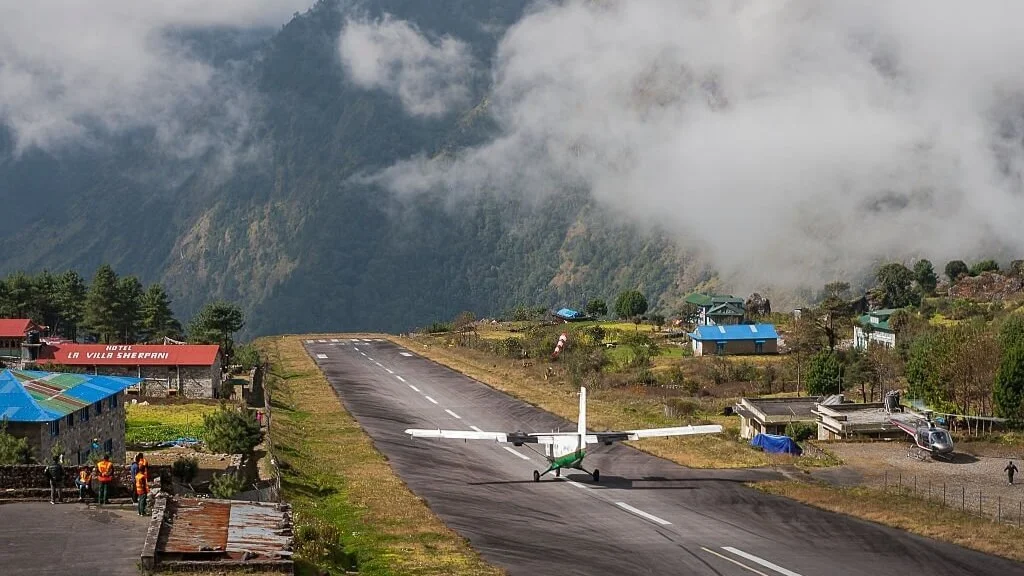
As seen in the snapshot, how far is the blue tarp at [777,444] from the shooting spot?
64188 millimetres

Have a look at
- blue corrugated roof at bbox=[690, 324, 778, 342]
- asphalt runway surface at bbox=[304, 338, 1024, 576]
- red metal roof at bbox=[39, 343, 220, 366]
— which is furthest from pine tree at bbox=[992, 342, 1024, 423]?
red metal roof at bbox=[39, 343, 220, 366]

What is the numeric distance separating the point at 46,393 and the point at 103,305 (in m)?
80.6

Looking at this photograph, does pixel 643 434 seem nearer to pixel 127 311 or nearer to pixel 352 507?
pixel 352 507

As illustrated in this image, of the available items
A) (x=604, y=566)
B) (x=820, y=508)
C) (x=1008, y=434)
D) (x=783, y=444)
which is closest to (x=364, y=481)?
(x=604, y=566)

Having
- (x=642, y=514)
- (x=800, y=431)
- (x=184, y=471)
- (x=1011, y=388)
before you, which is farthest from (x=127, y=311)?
(x=1011, y=388)

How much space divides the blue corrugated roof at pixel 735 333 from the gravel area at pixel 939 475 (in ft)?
220

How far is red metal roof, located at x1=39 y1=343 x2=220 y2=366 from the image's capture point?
294 ft

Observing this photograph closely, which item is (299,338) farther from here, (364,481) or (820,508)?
(820,508)

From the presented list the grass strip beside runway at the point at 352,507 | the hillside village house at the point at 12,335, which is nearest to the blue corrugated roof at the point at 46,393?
the grass strip beside runway at the point at 352,507

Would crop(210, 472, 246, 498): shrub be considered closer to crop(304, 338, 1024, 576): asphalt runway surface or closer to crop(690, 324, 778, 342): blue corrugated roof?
crop(304, 338, 1024, 576): asphalt runway surface

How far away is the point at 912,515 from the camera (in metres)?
45.8

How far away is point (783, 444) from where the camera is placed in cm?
6450

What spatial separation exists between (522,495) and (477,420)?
29.0 metres

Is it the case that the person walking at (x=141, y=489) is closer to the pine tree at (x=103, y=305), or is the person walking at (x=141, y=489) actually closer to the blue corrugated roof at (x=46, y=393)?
the blue corrugated roof at (x=46, y=393)
